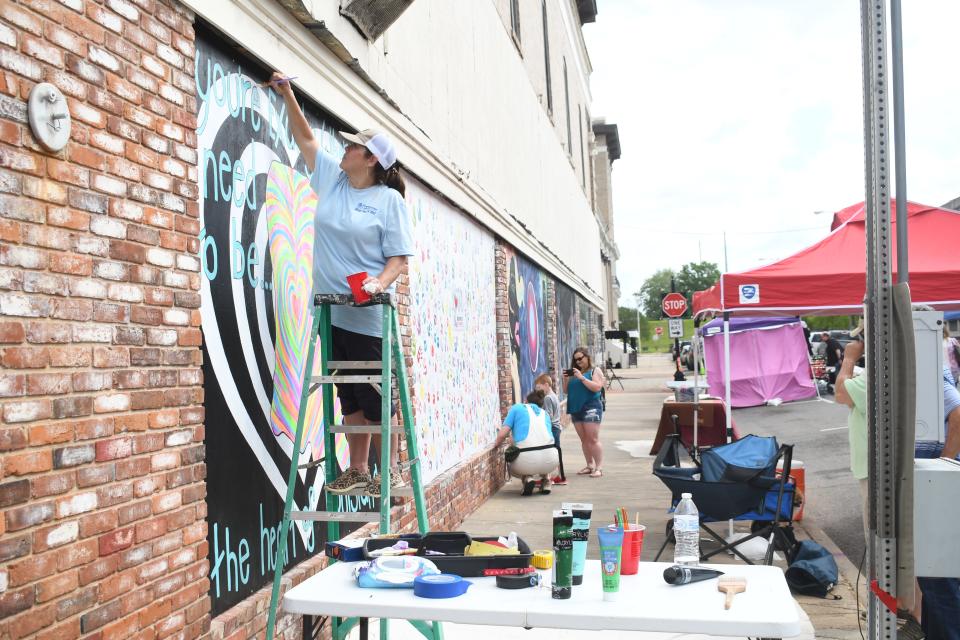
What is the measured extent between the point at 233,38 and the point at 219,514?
7.70ft

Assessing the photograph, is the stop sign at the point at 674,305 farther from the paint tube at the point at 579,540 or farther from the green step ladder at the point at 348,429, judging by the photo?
the paint tube at the point at 579,540

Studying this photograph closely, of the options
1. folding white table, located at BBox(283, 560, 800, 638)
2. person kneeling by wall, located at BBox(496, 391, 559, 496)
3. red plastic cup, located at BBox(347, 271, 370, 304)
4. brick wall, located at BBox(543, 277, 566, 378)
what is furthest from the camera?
brick wall, located at BBox(543, 277, 566, 378)

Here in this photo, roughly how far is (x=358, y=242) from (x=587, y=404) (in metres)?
7.45

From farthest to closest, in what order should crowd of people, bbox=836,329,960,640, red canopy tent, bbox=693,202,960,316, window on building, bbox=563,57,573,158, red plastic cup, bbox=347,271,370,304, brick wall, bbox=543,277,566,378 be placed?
window on building, bbox=563,57,573,158
brick wall, bbox=543,277,566,378
red canopy tent, bbox=693,202,960,316
crowd of people, bbox=836,329,960,640
red plastic cup, bbox=347,271,370,304

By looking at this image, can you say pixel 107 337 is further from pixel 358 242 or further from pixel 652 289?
pixel 652 289

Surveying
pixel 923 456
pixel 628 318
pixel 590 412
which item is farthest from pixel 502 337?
pixel 628 318

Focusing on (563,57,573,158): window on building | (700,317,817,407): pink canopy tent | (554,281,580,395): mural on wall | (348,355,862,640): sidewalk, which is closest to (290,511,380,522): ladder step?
(348,355,862,640): sidewalk

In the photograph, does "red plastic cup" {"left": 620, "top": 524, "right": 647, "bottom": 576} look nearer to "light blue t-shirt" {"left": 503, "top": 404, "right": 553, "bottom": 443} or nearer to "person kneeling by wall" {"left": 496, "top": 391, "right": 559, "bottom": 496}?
"person kneeling by wall" {"left": 496, "top": 391, "right": 559, "bottom": 496}

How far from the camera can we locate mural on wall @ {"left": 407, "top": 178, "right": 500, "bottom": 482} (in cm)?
775

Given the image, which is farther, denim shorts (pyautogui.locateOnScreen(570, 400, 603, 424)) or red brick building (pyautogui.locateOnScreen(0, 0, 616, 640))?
denim shorts (pyautogui.locateOnScreen(570, 400, 603, 424))

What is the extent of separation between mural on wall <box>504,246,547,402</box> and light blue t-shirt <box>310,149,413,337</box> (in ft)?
26.0

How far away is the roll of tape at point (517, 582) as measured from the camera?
3.05 meters

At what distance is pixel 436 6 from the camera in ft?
28.6

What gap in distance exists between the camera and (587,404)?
11.3m
